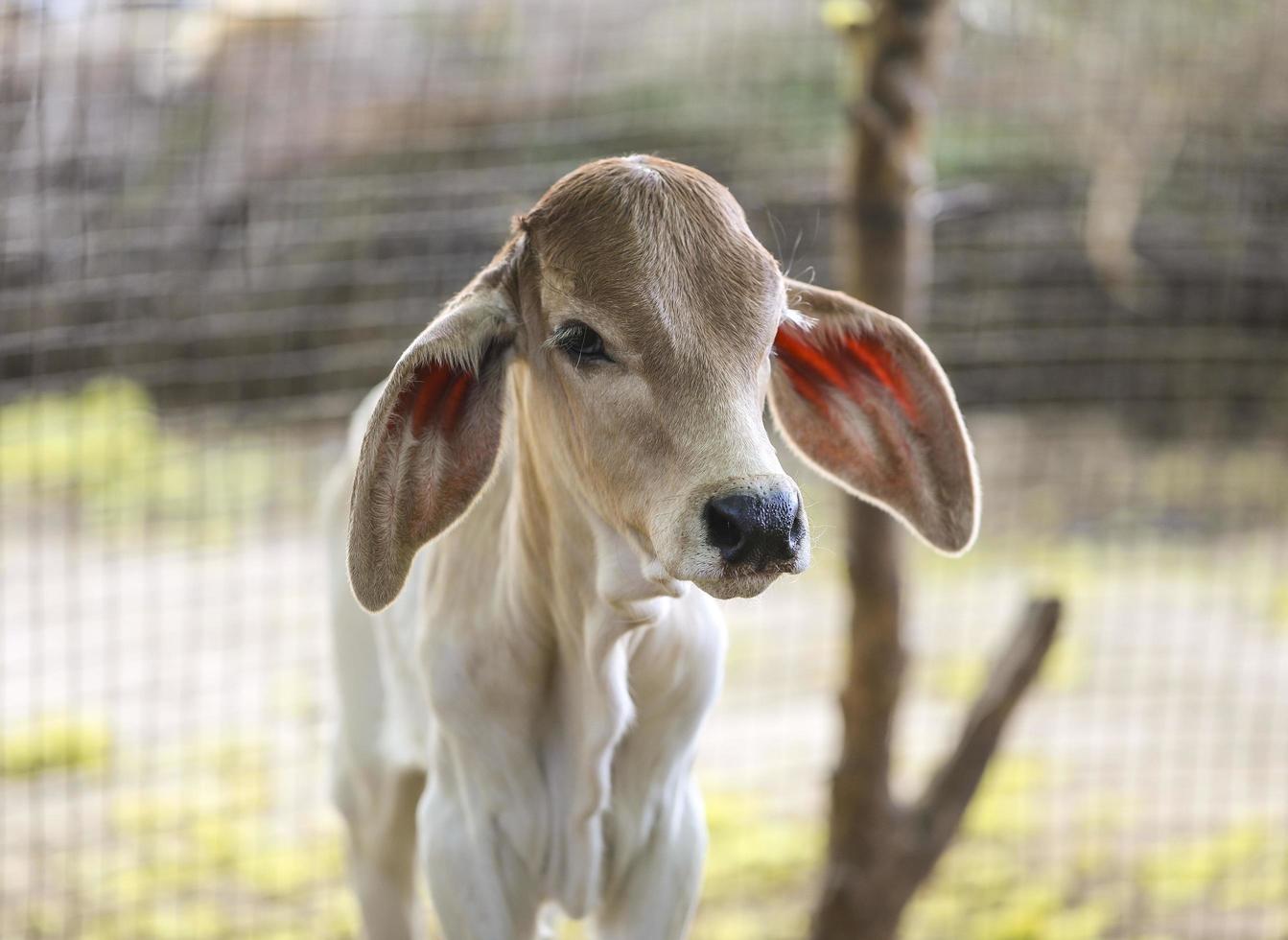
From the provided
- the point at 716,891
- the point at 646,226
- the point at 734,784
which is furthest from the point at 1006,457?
the point at 646,226

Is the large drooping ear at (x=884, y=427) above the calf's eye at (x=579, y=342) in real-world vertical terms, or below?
below

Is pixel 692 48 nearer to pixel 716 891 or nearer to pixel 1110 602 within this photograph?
pixel 1110 602

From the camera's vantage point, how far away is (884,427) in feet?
6.51

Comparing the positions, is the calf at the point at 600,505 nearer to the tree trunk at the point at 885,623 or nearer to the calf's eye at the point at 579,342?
the calf's eye at the point at 579,342

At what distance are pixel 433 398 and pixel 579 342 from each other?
0.71ft

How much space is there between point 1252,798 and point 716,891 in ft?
5.57

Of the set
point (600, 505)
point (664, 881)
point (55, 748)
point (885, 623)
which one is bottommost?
point (55, 748)

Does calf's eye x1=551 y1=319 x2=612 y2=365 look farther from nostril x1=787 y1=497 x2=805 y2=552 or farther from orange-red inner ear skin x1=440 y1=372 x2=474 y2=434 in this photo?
nostril x1=787 y1=497 x2=805 y2=552

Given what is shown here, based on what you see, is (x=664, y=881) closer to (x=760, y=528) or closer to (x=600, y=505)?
(x=600, y=505)

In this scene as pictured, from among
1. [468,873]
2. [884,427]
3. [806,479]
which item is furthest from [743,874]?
[884,427]

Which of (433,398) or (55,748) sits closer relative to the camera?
(433,398)

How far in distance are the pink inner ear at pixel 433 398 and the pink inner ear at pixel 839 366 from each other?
16.5 inches

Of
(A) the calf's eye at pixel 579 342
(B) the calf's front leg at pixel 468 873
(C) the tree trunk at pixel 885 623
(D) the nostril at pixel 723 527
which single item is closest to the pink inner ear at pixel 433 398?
(A) the calf's eye at pixel 579 342

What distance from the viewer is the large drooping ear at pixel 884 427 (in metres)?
1.93
